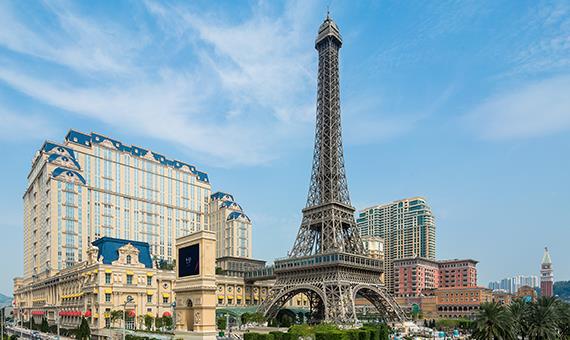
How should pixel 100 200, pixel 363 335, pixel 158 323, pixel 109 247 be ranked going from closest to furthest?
1. pixel 363 335
2. pixel 158 323
3. pixel 109 247
4. pixel 100 200

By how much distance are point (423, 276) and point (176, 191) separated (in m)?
101

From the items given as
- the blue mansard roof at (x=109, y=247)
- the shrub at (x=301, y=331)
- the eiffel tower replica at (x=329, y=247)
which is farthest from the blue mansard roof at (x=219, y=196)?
the shrub at (x=301, y=331)

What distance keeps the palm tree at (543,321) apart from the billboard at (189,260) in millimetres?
43090

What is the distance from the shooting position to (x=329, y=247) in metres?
111

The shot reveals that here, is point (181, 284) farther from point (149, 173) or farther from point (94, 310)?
point (149, 173)

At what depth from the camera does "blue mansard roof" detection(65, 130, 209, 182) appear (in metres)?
137

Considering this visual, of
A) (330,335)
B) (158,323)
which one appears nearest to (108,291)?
(158,323)

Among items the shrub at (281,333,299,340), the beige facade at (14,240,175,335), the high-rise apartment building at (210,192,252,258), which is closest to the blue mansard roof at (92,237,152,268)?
the beige facade at (14,240,175,335)

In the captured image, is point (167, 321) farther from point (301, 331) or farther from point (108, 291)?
point (301, 331)

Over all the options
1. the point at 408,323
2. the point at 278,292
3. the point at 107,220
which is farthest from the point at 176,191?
the point at 408,323

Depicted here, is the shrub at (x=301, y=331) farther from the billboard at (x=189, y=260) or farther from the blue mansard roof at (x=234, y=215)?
the blue mansard roof at (x=234, y=215)

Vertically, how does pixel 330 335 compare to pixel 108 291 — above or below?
below

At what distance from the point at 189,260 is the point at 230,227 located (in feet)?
326

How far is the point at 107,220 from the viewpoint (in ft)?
463
